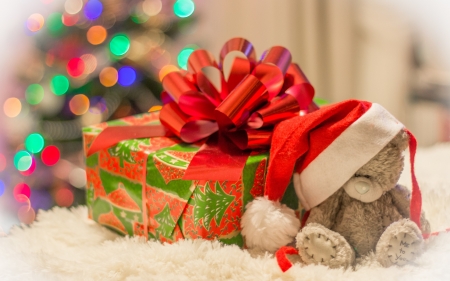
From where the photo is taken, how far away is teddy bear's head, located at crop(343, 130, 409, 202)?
64 cm

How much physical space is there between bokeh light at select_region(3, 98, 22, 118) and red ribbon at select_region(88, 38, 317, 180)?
788 millimetres

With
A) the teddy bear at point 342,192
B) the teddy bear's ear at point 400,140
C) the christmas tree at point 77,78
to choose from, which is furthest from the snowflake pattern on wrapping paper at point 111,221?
the christmas tree at point 77,78

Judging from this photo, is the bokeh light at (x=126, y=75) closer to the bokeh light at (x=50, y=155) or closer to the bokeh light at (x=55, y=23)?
the bokeh light at (x=55, y=23)

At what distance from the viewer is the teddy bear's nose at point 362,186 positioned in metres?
0.65

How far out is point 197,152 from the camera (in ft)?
2.46

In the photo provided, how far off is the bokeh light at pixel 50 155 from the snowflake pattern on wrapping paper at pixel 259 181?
1.08 meters

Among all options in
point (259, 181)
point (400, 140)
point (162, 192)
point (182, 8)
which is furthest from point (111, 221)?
point (182, 8)

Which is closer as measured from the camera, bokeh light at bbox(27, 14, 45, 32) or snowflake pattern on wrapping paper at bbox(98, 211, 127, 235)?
snowflake pattern on wrapping paper at bbox(98, 211, 127, 235)

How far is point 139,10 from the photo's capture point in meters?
1.44

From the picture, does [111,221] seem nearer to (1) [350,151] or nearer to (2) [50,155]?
(1) [350,151]

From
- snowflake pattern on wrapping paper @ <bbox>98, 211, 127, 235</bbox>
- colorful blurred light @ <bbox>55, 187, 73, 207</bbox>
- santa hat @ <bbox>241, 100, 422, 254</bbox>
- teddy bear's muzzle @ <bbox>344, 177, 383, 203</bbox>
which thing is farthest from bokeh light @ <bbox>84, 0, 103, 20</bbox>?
teddy bear's muzzle @ <bbox>344, 177, 383, 203</bbox>

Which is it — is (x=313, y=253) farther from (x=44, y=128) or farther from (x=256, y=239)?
(x=44, y=128)

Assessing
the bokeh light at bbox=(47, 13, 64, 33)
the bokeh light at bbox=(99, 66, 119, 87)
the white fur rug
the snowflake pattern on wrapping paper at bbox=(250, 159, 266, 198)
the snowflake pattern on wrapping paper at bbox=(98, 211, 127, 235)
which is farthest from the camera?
the bokeh light at bbox=(99, 66, 119, 87)

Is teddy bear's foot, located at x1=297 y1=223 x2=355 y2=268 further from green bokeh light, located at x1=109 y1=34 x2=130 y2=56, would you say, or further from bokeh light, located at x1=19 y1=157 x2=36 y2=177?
bokeh light, located at x1=19 y1=157 x2=36 y2=177
